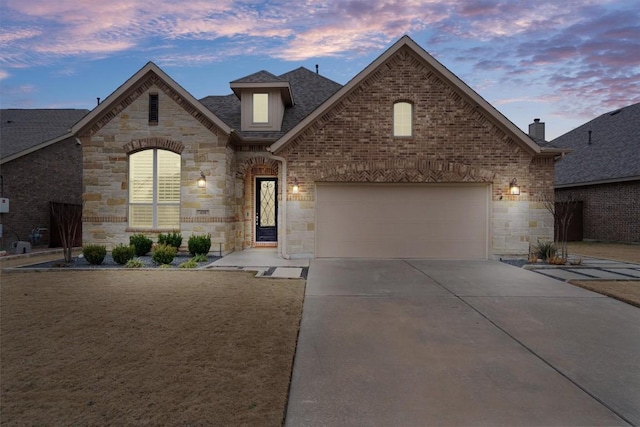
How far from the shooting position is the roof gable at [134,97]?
11.7 meters

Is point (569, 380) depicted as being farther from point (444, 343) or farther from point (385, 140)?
point (385, 140)

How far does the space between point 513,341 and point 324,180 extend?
7.80 meters

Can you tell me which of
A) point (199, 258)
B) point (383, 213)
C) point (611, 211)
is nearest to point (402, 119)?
point (383, 213)

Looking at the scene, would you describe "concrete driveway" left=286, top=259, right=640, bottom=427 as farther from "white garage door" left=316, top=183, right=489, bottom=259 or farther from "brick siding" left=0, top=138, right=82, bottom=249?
"brick siding" left=0, top=138, right=82, bottom=249

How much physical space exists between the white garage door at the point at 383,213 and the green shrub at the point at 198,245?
363 cm

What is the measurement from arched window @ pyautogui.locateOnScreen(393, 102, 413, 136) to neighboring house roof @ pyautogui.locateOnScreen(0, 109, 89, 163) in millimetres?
13935

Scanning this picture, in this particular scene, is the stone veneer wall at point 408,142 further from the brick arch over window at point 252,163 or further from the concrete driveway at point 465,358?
the concrete driveway at point 465,358

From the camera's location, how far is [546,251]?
36.2 feet

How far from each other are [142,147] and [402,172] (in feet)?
28.9

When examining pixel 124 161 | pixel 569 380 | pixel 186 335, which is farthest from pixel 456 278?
pixel 124 161

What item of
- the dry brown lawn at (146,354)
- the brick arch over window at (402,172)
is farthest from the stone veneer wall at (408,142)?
the dry brown lawn at (146,354)

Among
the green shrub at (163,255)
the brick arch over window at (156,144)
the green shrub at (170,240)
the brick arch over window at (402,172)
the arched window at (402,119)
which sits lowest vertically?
the green shrub at (163,255)

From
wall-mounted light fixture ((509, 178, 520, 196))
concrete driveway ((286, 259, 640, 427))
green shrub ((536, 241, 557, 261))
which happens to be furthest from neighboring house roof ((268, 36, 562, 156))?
concrete driveway ((286, 259, 640, 427))

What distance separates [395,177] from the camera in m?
11.4
